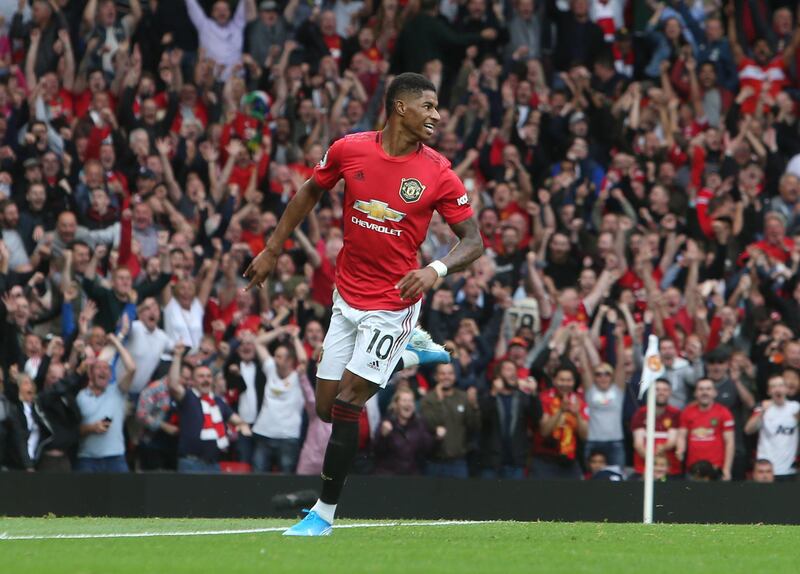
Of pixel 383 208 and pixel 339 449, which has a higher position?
pixel 383 208

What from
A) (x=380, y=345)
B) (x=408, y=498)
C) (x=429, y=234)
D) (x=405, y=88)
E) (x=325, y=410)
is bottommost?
(x=408, y=498)

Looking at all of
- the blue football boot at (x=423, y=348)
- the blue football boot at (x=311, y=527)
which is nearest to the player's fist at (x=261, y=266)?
the blue football boot at (x=423, y=348)

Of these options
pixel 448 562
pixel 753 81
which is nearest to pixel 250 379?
pixel 448 562

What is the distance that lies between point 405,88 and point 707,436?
824 centimetres

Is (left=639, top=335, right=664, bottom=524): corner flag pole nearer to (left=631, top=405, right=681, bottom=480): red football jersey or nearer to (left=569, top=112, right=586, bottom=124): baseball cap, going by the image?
(left=631, top=405, right=681, bottom=480): red football jersey

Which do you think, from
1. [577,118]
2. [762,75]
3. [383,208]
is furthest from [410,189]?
[762,75]

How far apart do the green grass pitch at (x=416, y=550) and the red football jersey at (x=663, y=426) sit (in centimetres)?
585

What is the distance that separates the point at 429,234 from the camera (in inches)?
771

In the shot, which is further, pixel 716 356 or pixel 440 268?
pixel 716 356

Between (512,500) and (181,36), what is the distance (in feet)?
32.1

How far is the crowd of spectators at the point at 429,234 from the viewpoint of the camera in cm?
1673

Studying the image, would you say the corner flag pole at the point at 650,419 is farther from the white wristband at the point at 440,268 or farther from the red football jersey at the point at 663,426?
the red football jersey at the point at 663,426

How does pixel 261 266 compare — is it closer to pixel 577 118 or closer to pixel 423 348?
pixel 423 348

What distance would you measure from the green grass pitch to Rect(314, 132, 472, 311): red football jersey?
157cm
